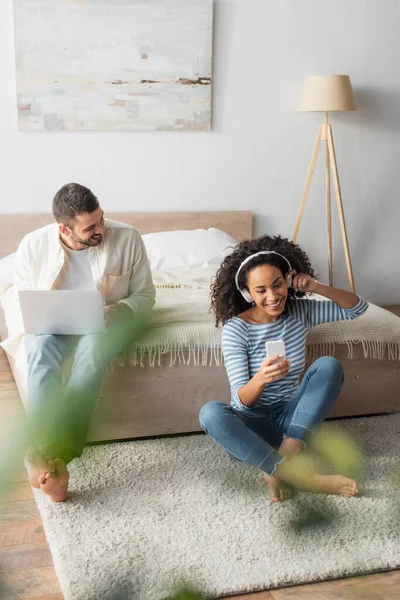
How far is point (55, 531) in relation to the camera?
1.79 metres

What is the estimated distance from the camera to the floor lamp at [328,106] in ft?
11.0

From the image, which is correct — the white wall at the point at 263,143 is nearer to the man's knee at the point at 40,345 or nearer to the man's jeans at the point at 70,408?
the man's knee at the point at 40,345

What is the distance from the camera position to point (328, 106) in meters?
3.34

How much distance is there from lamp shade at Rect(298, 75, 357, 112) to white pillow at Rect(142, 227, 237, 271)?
0.70 m

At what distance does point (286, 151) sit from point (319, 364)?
184 cm

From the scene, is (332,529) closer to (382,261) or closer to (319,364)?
(319,364)

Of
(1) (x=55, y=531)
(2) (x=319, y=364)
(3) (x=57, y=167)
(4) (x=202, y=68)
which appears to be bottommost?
(1) (x=55, y=531)

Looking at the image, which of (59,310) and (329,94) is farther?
(329,94)

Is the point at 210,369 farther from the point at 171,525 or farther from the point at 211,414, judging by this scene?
the point at 171,525

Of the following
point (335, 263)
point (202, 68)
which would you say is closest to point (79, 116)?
point (202, 68)

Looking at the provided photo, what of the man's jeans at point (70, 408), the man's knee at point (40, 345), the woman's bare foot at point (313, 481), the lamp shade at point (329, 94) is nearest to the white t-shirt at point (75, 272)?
the man's knee at point (40, 345)

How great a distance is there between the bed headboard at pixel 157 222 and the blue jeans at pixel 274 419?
163 cm

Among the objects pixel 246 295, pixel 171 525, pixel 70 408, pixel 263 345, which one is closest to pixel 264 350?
pixel 263 345

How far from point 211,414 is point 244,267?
1.27ft
